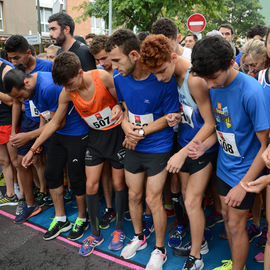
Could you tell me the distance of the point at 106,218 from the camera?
336 cm

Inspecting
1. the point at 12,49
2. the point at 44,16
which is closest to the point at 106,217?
the point at 12,49

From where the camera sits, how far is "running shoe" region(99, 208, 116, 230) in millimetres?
3297

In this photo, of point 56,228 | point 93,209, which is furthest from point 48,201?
point 93,209

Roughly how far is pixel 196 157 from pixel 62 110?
154 cm

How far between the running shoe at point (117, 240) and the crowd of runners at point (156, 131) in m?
0.01

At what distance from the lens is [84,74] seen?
2779mm

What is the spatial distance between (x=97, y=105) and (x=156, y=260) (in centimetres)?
159

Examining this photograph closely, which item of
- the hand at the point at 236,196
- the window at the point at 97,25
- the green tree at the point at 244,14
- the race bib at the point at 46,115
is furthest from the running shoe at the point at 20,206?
the window at the point at 97,25

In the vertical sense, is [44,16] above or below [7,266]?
above

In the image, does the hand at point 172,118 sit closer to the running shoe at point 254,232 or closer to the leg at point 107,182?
the leg at point 107,182

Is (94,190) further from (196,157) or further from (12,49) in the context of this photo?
(12,49)

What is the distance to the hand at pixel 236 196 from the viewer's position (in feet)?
6.25

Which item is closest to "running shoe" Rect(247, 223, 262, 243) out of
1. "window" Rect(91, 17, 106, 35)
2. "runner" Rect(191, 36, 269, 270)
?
"runner" Rect(191, 36, 269, 270)

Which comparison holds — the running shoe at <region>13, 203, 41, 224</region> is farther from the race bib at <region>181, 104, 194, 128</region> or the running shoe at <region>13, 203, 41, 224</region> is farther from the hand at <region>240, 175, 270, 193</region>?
the hand at <region>240, 175, 270, 193</region>
